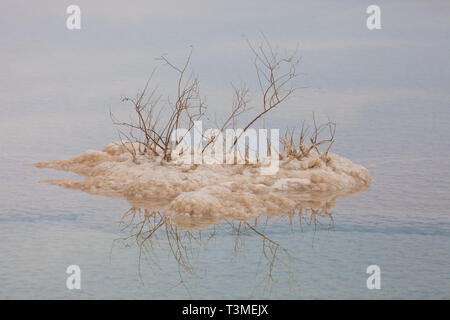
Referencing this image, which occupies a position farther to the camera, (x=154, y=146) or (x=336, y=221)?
(x=154, y=146)

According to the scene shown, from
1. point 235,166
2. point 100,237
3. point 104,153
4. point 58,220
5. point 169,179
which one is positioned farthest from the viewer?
point 104,153

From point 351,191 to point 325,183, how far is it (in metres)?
0.28

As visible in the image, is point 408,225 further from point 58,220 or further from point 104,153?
point 104,153

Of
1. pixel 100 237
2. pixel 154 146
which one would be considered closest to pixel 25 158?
pixel 154 146

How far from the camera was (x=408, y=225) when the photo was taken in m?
7.04

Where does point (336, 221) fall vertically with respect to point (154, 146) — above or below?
below

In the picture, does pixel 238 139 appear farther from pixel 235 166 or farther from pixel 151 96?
pixel 151 96

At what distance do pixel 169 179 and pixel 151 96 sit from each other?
4.53 ft

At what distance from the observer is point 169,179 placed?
7918mm

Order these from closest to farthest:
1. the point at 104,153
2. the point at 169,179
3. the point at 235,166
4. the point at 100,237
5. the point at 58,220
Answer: the point at 100,237
the point at 58,220
the point at 169,179
the point at 235,166
the point at 104,153

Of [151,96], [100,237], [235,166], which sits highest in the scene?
[151,96]

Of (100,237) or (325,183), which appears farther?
(325,183)

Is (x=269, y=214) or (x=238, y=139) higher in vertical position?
(x=238, y=139)

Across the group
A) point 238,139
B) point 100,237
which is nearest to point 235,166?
point 238,139
